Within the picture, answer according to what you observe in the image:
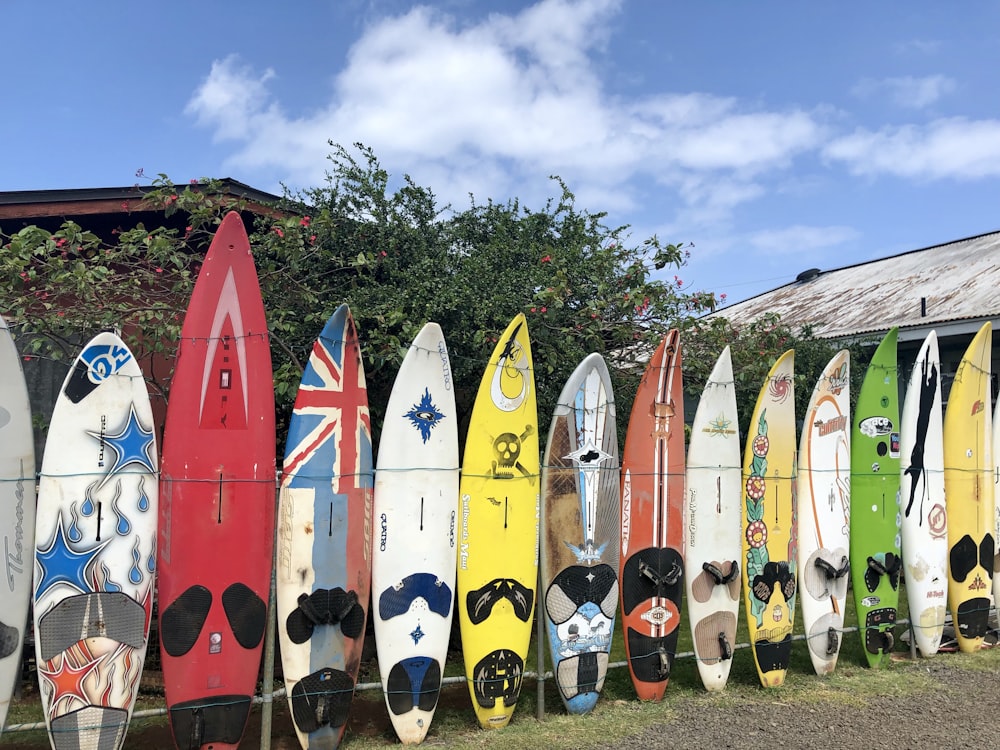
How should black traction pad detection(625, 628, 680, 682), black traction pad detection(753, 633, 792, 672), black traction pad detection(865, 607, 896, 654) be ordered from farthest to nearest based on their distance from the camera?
black traction pad detection(865, 607, 896, 654)
black traction pad detection(753, 633, 792, 672)
black traction pad detection(625, 628, 680, 682)

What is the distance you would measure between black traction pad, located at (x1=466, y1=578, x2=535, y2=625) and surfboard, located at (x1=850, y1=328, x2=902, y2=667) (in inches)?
92.3

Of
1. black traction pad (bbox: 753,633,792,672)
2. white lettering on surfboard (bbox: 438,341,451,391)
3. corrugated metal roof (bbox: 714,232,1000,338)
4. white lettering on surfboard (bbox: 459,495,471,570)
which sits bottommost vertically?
black traction pad (bbox: 753,633,792,672)

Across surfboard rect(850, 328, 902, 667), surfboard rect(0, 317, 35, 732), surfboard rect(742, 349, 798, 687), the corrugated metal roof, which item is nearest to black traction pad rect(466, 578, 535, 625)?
surfboard rect(742, 349, 798, 687)

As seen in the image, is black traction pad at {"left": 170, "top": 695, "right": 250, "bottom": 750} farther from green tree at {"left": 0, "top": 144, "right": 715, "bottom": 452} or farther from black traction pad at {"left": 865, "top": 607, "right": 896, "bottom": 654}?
black traction pad at {"left": 865, "top": 607, "right": 896, "bottom": 654}

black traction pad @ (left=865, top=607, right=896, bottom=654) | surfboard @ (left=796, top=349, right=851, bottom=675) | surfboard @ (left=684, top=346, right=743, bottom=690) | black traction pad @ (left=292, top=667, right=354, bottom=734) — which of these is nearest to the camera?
black traction pad @ (left=292, top=667, right=354, bottom=734)

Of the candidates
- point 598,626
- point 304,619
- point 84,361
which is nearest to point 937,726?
point 598,626

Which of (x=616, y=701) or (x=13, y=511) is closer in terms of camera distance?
(x=13, y=511)

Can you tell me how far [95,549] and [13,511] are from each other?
0.37 metres

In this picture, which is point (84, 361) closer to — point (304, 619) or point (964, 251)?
point (304, 619)

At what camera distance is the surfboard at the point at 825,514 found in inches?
187

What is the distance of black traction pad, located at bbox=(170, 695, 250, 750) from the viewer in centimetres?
331

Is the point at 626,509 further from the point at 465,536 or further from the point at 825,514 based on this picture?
the point at 825,514

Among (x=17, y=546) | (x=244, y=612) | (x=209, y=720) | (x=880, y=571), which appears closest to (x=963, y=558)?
(x=880, y=571)

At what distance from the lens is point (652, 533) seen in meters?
4.28
